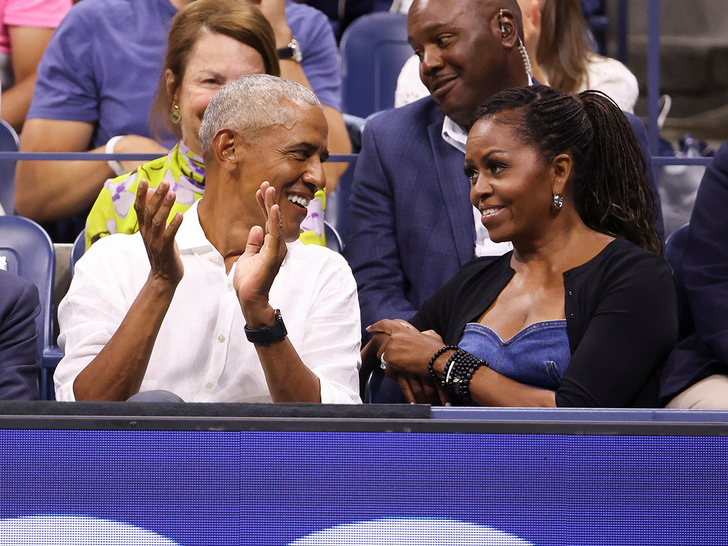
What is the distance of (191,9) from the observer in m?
2.23

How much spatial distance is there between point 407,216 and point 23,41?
5.58 feet

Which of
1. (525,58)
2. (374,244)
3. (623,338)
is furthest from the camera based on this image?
(525,58)

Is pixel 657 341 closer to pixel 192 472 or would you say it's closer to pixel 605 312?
pixel 605 312

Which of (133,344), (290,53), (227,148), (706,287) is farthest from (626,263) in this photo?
(290,53)

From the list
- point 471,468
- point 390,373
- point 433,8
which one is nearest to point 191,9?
point 433,8

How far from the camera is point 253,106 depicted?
69.4 inches

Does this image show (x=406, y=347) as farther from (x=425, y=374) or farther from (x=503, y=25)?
(x=503, y=25)

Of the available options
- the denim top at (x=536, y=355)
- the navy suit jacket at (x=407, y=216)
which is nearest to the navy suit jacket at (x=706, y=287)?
the navy suit jacket at (x=407, y=216)

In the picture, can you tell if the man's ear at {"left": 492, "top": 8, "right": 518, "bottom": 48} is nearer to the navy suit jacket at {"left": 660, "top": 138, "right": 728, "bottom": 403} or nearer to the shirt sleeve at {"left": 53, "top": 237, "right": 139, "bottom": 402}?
the navy suit jacket at {"left": 660, "top": 138, "right": 728, "bottom": 403}

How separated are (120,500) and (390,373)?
0.86 metres

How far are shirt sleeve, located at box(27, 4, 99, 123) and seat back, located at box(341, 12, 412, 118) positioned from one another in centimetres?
110

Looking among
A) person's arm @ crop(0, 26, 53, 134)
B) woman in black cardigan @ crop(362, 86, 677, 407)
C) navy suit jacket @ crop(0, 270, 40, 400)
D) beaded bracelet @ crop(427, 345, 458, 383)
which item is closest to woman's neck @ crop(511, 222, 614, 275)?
woman in black cardigan @ crop(362, 86, 677, 407)

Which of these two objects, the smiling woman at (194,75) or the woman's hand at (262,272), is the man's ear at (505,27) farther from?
the woman's hand at (262,272)

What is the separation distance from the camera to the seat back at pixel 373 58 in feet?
11.5
